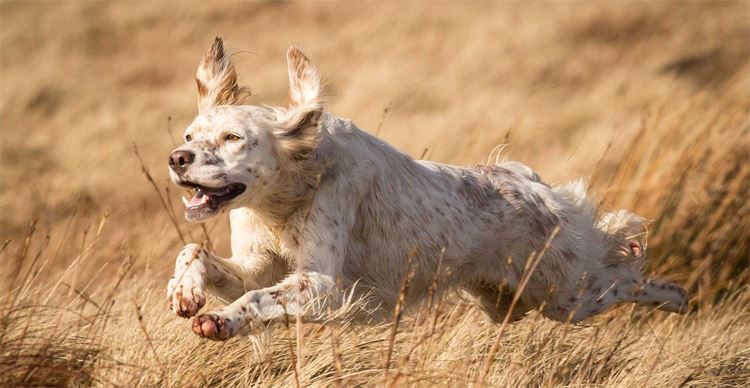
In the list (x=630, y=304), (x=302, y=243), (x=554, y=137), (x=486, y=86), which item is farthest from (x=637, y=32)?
(x=302, y=243)

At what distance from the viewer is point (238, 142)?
4461 millimetres

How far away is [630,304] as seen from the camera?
20.3 feet

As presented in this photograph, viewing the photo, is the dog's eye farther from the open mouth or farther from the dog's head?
the open mouth

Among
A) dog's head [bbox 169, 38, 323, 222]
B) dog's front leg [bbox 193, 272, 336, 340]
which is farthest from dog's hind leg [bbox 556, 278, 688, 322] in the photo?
dog's head [bbox 169, 38, 323, 222]

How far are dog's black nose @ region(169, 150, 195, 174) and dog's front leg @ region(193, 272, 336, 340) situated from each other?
55cm

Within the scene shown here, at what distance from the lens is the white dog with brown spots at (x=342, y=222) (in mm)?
4340

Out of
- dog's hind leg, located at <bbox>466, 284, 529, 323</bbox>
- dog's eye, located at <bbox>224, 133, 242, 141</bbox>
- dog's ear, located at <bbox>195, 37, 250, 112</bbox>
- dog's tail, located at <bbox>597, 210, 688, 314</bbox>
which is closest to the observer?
dog's eye, located at <bbox>224, 133, 242, 141</bbox>

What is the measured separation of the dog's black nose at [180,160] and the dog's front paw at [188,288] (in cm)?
34

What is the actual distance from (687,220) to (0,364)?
486cm

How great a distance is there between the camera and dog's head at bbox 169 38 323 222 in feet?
14.2

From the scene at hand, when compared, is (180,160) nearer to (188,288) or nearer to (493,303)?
(188,288)

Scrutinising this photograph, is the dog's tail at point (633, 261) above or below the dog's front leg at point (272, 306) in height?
below

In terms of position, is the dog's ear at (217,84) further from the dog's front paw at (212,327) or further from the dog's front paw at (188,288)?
the dog's front paw at (212,327)

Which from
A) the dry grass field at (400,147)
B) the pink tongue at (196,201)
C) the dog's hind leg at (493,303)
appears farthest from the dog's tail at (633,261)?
the pink tongue at (196,201)
